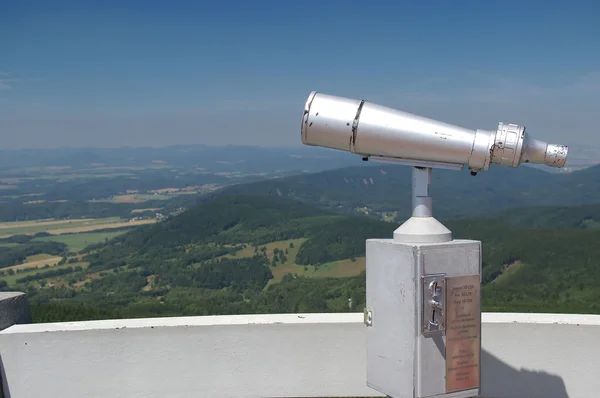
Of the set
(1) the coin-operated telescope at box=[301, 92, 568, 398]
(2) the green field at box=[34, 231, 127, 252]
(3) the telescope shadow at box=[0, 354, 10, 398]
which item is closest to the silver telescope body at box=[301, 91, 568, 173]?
(1) the coin-operated telescope at box=[301, 92, 568, 398]

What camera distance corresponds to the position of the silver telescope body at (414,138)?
4465 millimetres

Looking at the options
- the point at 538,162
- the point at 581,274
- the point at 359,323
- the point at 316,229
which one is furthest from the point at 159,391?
the point at 316,229

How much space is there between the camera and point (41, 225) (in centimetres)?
10525

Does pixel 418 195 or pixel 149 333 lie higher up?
pixel 418 195

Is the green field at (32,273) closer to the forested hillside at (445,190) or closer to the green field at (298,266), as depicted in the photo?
the green field at (298,266)

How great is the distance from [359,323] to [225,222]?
267 ft

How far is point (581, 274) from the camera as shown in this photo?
875 inches

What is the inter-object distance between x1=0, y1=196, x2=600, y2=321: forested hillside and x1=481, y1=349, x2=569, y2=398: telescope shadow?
176 cm

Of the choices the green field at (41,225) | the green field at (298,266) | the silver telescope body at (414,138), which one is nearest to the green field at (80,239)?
the green field at (41,225)

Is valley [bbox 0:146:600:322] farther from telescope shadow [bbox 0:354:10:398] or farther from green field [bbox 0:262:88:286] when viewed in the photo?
telescope shadow [bbox 0:354:10:398]

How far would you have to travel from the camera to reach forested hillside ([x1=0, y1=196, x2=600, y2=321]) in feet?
52.3

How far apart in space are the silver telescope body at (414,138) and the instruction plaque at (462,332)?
3.03 feet

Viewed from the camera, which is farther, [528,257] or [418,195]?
[528,257]

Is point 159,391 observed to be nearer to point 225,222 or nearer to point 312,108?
point 312,108
